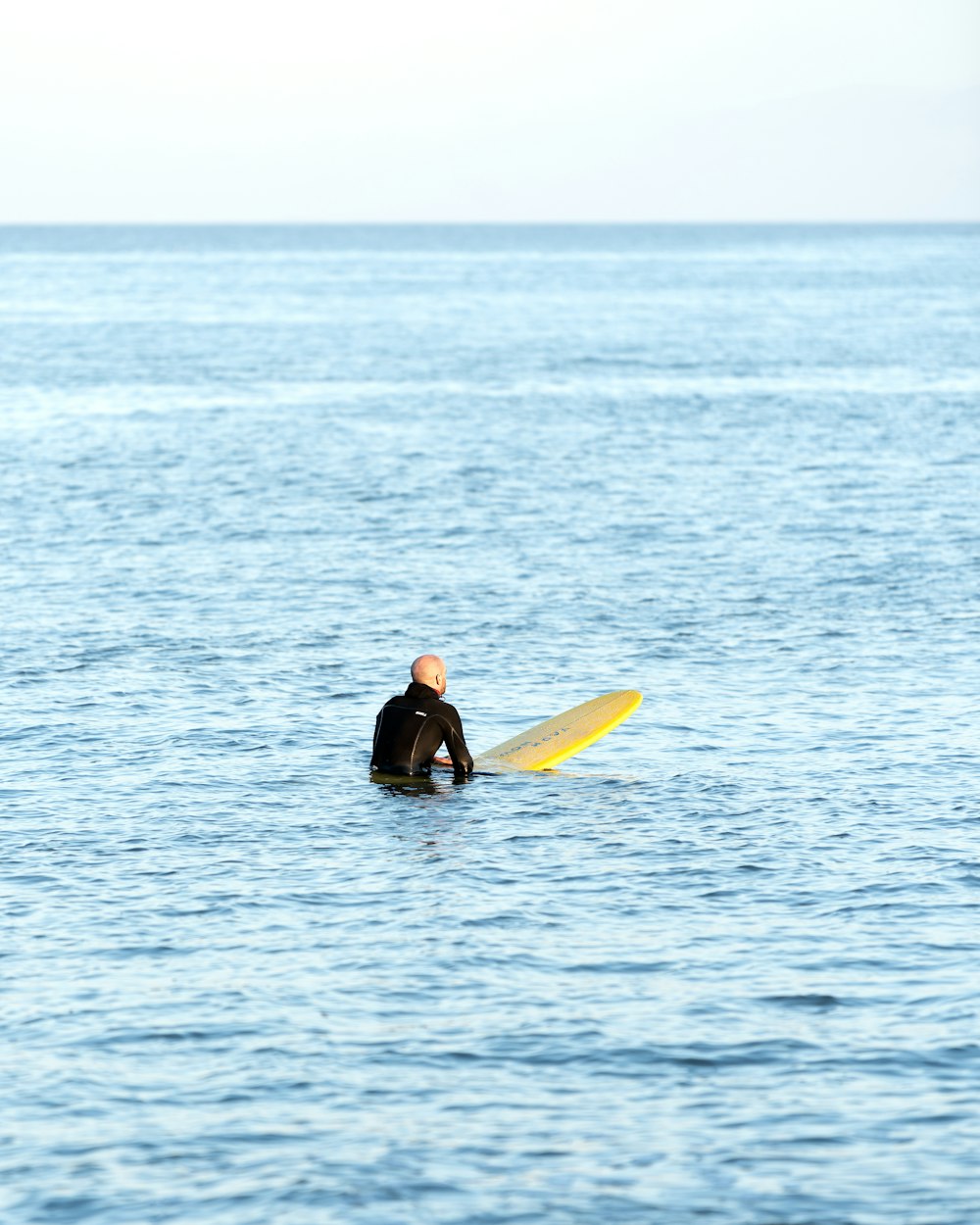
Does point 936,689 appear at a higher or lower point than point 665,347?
lower

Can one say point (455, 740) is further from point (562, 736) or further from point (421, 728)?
point (562, 736)

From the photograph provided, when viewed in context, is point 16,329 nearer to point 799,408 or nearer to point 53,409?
point 53,409

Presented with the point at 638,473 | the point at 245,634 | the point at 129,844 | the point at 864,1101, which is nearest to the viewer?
the point at 864,1101

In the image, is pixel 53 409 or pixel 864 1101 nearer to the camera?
pixel 864 1101

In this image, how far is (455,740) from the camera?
21.6m

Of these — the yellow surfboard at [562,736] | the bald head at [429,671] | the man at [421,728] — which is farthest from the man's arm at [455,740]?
the yellow surfboard at [562,736]

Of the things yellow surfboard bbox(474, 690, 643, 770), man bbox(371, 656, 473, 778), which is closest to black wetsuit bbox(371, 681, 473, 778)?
man bbox(371, 656, 473, 778)

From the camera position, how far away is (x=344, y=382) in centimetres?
8088

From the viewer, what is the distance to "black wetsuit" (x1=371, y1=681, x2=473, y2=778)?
70.8 ft

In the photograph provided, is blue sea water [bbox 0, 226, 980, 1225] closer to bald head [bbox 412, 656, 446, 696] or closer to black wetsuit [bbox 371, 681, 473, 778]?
black wetsuit [bbox 371, 681, 473, 778]

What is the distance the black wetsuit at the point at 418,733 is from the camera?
2159cm

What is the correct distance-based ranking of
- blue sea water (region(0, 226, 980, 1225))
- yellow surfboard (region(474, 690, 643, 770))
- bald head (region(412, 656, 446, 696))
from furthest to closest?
yellow surfboard (region(474, 690, 643, 770)) < bald head (region(412, 656, 446, 696)) < blue sea water (region(0, 226, 980, 1225))

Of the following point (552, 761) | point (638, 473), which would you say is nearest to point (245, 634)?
point (552, 761)

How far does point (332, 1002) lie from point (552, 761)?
25.3 feet
